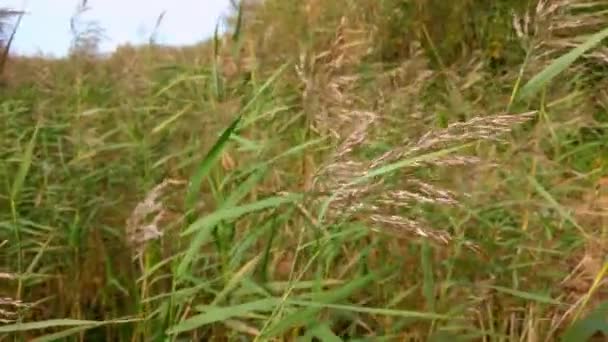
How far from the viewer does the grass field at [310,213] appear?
1.82 meters

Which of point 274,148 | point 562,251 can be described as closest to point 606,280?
point 562,251

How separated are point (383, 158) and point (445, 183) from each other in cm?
64

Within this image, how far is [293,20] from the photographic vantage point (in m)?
6.34

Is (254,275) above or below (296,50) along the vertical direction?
below

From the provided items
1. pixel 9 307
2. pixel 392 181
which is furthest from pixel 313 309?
pixel 9 307

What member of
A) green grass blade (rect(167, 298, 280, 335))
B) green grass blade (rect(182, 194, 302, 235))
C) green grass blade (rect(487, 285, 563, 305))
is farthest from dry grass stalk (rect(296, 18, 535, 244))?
green grass blade (rect(487, 285, 563, 305))

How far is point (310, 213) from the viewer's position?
188 centimetres

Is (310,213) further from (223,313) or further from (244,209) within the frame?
(223,313)

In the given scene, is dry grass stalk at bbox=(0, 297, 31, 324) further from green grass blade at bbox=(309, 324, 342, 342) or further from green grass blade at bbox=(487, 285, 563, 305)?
green grass blade at bbox=(487, 285, 563, 305)

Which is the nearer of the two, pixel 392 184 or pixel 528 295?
pixel 392 184

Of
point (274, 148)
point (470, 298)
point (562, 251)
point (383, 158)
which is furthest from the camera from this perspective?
point (274, 148)

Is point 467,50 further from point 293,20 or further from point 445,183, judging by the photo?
point 445,183

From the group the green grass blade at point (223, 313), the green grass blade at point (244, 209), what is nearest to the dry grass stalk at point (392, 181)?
the green grass blade at point (244, 209)

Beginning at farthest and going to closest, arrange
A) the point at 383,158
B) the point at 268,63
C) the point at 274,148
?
1. the point at 268,63
2. the point at 274,148
3. the point at 383,158
